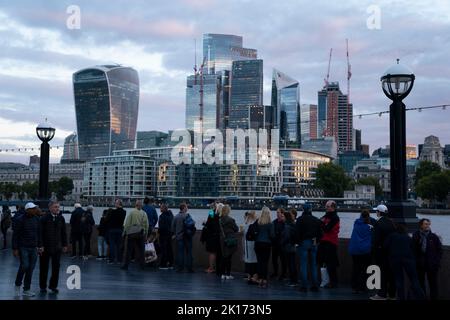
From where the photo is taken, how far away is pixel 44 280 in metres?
13.0

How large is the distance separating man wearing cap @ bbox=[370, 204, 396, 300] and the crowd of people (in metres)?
0.02

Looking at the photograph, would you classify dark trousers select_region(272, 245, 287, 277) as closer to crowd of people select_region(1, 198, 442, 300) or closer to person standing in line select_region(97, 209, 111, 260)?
crowd of people select_region(1, 198, 442, 300)

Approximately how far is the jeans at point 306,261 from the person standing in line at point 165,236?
5161 millimetres

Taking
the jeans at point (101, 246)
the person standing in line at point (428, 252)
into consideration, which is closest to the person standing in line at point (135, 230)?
the jeans at point (101, 246)

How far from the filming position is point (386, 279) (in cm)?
1284

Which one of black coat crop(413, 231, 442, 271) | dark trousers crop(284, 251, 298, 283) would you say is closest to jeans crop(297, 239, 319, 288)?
dark trousers crop(284, 251, 298, 283)

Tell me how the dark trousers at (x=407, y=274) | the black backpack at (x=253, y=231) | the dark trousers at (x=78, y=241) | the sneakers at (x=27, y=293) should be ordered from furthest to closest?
the dark trousers at (x=78, y=241) → the black backpack at (x=253, y=231) → the sneakers at (x=27, y=293) → the dark trousers at (x=407, y=274)

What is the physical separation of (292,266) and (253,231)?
4.44 feet

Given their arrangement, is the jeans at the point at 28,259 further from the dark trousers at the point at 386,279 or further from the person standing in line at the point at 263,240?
the dark trousers at the point at 386,279

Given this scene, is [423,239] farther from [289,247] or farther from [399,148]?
[289,247]

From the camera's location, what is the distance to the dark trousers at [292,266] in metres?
15.1

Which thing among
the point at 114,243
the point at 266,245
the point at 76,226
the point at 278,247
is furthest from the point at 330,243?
the point at 76,226

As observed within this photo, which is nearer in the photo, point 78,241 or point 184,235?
point 184,235
